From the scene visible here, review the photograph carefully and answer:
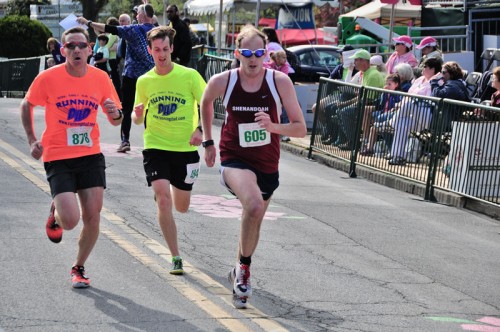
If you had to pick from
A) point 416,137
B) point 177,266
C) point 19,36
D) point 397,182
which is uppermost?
point 416,137

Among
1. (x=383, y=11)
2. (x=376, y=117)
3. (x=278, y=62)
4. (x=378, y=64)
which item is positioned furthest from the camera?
(x=383, y=11)

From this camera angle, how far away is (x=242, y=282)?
773cm

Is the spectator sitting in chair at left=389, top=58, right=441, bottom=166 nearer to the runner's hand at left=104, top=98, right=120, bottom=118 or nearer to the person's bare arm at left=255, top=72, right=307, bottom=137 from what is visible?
the person's bare arm at left=255, top=72, right=307, bottom=137

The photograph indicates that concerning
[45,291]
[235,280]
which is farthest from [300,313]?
[45,291]

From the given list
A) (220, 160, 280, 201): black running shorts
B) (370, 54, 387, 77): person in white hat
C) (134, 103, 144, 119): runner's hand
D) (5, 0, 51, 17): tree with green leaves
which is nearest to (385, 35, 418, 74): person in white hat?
(370, 54, 387, 77): person in white hat

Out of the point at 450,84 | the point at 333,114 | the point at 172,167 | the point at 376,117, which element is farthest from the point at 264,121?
the point at 333,114

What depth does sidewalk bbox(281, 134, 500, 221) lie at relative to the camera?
13.6 metres

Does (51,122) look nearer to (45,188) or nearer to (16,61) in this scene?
(45,188)

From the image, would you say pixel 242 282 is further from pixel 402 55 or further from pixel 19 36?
pixel 19 36

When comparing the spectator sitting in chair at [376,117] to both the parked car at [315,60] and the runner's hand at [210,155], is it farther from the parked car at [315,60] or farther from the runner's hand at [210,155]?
the parked car at [315,60]

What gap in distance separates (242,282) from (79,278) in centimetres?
121

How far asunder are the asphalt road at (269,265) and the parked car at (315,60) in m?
14.5

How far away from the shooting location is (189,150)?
8.96 metres

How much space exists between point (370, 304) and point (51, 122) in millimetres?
2644
